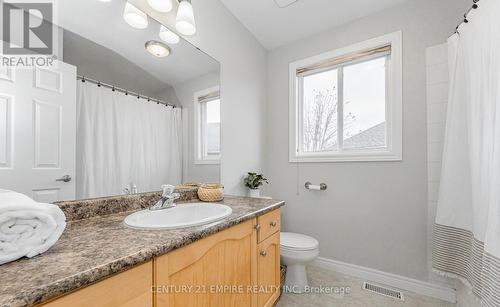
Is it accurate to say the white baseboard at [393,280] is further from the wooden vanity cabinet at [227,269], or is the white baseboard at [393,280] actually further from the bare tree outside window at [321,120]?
the bare tree outside window at [321,120]

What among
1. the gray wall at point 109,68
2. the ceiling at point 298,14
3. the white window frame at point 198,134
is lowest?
the white window frame at point 198,134

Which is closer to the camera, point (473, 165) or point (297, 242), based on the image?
point (473, 165)

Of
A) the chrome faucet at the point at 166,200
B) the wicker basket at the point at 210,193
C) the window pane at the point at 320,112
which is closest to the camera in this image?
the chrome faucet at the point at 166,200

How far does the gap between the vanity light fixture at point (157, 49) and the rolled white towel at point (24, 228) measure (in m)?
1.07

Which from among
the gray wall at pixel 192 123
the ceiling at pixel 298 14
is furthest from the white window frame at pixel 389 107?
the gray wall at pixel 192 123

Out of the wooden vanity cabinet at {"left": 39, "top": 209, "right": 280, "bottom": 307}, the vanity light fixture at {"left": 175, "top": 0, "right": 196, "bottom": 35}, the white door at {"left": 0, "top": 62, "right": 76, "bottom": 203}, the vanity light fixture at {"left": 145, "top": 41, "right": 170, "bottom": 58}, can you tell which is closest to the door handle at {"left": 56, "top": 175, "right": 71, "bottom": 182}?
the white door at {"left": 0, "top": 62, "right": 76, "bottom": 203}

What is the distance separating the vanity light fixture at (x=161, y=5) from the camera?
1350mm

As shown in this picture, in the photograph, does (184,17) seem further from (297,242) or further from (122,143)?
(297,242)

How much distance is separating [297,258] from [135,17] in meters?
1.93

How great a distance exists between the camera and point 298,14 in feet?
6.74

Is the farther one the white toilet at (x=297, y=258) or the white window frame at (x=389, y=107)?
the white window frame at (x=389, y=107)

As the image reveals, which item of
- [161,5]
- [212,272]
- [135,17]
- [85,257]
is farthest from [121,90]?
[212,272]

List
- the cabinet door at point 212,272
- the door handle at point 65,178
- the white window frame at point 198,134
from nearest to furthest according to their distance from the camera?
the cabinet door at point 212,272
the door handle at point 65,178
the white window frame at point 198,134

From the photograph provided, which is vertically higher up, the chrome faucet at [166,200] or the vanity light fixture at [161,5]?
the vanity light fixture at [161,5]
